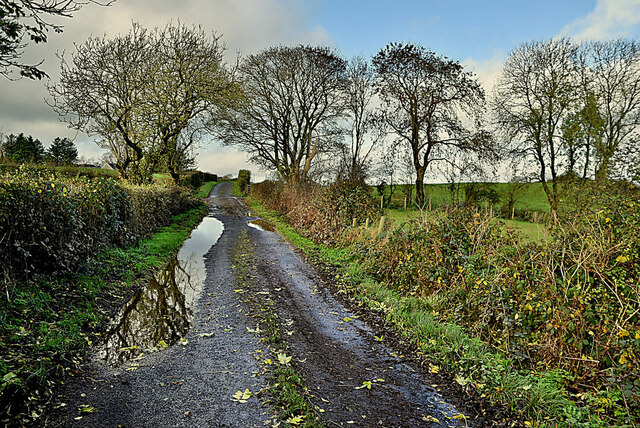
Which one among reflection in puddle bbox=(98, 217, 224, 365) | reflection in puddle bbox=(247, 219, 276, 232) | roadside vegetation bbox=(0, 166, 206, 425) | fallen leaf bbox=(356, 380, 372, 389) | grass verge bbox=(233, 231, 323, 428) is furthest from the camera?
reflection in puddle bbox=(247, 219, 276, 232)

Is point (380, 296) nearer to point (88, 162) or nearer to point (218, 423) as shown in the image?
point (218, 423)

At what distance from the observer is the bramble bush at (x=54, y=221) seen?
5867mm

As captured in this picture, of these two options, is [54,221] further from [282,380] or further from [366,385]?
[366,385]

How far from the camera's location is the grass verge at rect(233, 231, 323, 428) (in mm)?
3609

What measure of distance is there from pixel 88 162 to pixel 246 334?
1405 inches

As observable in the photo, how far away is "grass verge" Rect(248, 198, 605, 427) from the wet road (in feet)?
Answer: 1.59

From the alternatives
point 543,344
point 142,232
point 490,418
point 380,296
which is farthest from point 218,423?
point 142,232

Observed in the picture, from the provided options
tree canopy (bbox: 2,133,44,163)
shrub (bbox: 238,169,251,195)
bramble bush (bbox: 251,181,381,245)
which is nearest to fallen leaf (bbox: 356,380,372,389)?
bramble bush (bbox: 251,181,381,245)

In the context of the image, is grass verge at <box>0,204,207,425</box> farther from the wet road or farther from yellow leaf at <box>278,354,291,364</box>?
yellow leaf at <box>278,354,291,364</box>

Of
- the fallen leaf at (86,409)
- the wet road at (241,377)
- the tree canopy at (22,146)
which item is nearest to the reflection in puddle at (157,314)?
the wet road at (241,377)

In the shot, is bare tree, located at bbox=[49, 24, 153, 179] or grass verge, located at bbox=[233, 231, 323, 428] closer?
grass verge, located at bbox=[233, 231, 323, 428]

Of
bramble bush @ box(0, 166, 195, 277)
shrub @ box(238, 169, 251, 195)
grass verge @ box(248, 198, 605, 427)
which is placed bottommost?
grass verge @ box(248, 198, 605, 427)

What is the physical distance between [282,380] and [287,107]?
24799 millimetres

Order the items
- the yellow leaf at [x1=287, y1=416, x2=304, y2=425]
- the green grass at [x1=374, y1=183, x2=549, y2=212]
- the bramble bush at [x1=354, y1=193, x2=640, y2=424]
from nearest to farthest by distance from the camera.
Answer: the yellow leaf at [x1=287, y1=416, x2=304, y2=425]
the bramble bush at [x1=354, y1=193, x2=640, y2=424]
the green grass at [x1=374, y1=183, x2=549, y2=212]
